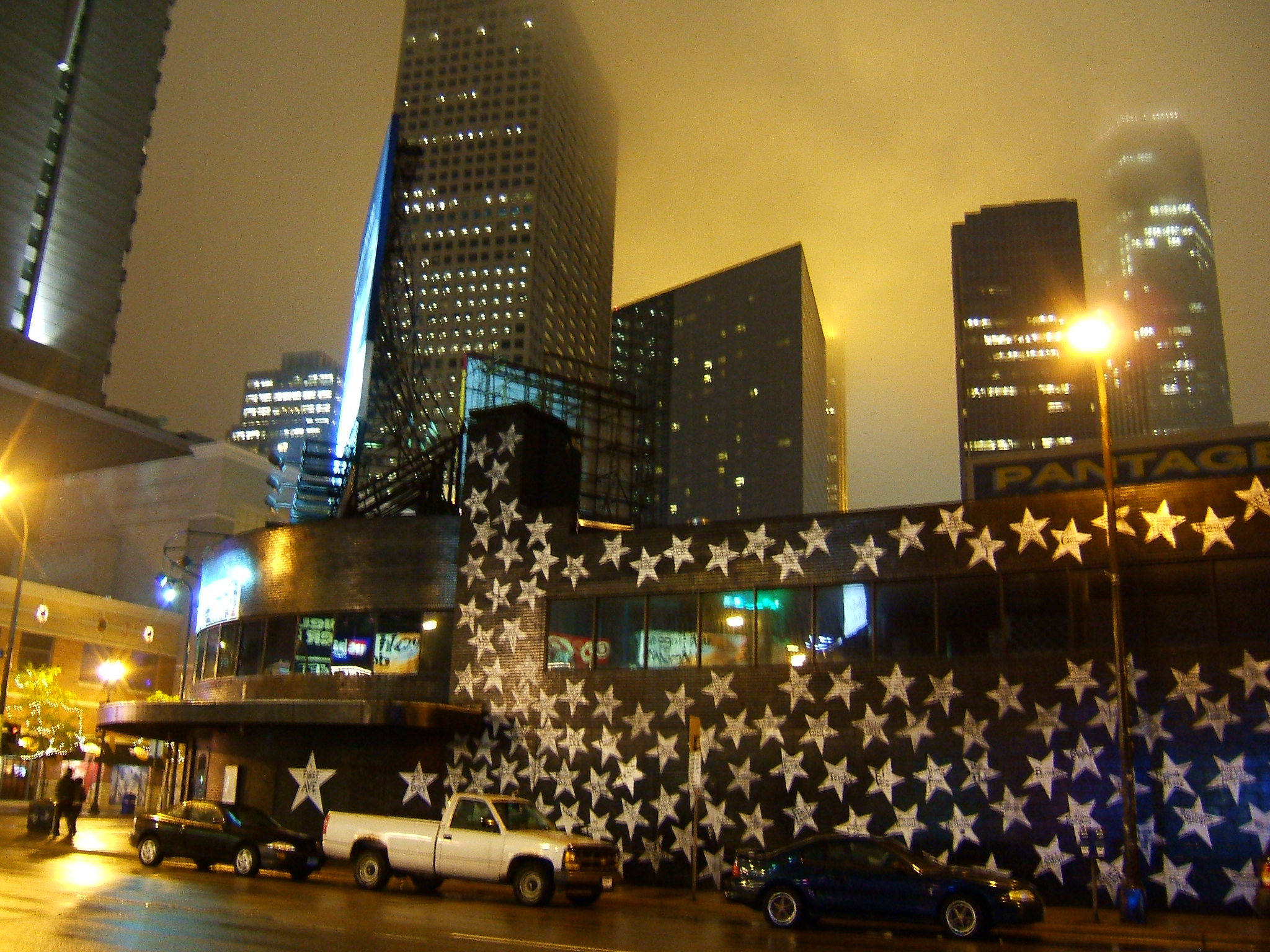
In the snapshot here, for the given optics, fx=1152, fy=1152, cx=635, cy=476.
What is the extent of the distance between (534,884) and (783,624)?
26.4ft

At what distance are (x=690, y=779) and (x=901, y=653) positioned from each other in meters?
5.30

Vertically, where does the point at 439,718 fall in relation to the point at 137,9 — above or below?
below

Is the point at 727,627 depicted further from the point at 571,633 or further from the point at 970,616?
the point at 970,616

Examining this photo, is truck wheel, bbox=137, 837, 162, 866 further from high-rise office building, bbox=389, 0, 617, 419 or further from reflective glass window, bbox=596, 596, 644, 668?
high-rise office building, bbox=389, 0, 617, 419

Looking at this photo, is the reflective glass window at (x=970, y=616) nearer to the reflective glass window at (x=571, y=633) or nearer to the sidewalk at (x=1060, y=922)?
the sidewalk at (x=1060, y=922)

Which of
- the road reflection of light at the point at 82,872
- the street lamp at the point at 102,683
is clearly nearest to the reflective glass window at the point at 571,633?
the road reflection of light at the point at 82,872

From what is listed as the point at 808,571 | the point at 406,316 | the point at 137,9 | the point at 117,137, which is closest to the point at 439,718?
the point at 808,571

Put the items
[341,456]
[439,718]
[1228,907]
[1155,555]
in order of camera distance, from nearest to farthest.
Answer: [1228,907] → [1155,555] → [439,718] → [341,456]

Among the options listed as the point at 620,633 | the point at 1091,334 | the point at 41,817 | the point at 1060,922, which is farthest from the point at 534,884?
the point at 41,817

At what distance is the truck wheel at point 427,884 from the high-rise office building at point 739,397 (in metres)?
152

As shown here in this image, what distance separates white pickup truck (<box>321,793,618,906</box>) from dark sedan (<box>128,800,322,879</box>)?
60.9 inches

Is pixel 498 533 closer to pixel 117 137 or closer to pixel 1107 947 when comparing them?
pixel 1107 947

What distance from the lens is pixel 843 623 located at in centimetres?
2414

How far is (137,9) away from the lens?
158m
